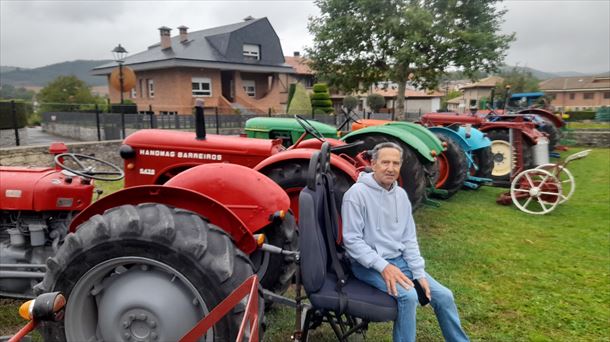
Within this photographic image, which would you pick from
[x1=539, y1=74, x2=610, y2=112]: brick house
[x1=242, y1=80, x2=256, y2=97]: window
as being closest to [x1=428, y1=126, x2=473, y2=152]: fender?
[x1=242, y1=80, x2=256, y2=97]: window

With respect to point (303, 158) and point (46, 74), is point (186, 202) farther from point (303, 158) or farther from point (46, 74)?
point (46, 74)

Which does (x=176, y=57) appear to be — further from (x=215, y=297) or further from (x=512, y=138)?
(x=215, y=297)

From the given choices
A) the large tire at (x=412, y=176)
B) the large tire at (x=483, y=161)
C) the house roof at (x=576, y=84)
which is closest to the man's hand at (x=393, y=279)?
the large tire at (x=412, y=176)

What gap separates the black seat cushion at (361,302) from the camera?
195 centimetres

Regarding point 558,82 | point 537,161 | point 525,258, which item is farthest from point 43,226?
point 558,82

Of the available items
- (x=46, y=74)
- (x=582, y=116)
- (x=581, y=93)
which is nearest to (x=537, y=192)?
(x=582, y=116)

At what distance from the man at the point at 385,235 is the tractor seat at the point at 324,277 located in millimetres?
88

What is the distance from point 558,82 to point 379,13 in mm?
56302

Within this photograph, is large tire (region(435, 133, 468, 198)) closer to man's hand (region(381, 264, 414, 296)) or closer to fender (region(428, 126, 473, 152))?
fender (region(428, 126, 473, 152))

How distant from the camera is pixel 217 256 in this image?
1750mm

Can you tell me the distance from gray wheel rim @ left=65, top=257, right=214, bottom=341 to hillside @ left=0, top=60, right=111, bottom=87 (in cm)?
13993

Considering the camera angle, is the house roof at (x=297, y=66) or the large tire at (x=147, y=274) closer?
the large tire at (x=147, y=274)

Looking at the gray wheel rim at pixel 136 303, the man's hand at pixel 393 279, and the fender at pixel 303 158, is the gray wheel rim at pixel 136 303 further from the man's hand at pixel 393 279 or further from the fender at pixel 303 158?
the fender at pixel 303 158

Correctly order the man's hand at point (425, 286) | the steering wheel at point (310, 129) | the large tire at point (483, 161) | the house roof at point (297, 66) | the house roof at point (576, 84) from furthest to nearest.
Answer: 1. the house roof at point (576, 84)
2. the house roof at point (297, 66)
3. the large tire at point (483, 161)
4. the steering wheel at point (310, 129)
5. the man's hand at point (425, 286)
